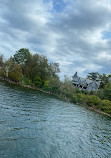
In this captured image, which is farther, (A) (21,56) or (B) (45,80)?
(A) (21,56)

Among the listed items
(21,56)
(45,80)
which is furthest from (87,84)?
(21,56)

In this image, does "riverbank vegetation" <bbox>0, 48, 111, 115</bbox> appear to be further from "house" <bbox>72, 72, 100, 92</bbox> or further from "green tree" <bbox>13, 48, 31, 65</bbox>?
"house" <bbox>72, 72, 100, 92</bbox>

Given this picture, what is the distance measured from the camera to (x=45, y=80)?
63.2 m

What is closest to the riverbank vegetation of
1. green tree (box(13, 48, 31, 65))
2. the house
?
green tree (box(13, 48, 31, 65))

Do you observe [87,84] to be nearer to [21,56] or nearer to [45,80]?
[45,80]

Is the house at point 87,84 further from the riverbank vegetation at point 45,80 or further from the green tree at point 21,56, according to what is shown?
the green tree at point 21,56

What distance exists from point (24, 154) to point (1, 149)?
1.70 metres

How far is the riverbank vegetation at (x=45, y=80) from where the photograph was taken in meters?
49.3

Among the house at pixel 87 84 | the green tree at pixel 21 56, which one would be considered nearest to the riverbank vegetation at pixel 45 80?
the green tree at pixel 21 56

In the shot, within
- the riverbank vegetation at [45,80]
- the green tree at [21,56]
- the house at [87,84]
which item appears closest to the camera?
the riverbank vegetation at [45,80]

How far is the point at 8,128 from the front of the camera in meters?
11.7

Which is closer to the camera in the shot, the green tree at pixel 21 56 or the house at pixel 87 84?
the green tree at pixel 21 56

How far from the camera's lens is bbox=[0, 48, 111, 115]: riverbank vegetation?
49.3 m

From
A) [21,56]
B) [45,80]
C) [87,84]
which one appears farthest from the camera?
[87,84]
